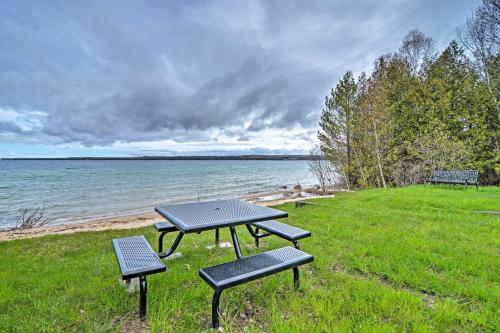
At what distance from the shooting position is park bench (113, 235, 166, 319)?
217cm

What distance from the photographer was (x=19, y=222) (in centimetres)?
1251

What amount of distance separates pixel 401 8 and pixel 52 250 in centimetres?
1568

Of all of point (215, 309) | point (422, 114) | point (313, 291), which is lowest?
point (313, 291)

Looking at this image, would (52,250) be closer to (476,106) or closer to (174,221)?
(174,221)

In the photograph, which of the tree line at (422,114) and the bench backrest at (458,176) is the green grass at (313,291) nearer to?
the bench backrest at (458,176)

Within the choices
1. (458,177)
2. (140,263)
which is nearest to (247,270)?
(140,263)

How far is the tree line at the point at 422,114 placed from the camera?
13883mm

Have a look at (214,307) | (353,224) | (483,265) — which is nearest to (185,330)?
(214,307)

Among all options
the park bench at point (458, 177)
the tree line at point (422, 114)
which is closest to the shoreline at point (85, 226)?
the tree line at point (422, 114)

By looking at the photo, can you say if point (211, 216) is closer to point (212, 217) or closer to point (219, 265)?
point (212, 217)

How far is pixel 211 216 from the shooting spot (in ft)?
10.1

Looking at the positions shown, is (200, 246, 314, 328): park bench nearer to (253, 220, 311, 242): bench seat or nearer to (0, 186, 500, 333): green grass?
(0, 186, 500, 333): green grass

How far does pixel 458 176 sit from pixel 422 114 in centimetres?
670

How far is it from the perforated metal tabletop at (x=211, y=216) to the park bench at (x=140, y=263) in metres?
0.40
